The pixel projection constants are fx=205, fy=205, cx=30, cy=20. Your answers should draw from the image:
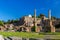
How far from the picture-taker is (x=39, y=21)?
6769cm

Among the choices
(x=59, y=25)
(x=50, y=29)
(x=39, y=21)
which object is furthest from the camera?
(x=39, y=21)

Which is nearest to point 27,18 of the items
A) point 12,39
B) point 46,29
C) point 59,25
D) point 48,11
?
point 48,11

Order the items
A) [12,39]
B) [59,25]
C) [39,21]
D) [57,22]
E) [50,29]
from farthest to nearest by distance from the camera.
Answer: [39,21] → [57,22] → [59,25] → [50,29] → [12,39]

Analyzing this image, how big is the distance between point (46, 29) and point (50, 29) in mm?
1451

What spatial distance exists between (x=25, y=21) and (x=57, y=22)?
11.5m

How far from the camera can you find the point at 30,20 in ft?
233

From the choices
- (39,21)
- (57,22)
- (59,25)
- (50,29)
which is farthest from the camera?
(39,21)

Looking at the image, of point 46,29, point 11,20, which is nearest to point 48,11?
point 46,29

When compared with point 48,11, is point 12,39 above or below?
below

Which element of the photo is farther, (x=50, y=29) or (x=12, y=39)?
(x=50, y=29)

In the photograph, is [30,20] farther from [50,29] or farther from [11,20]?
[50,29]

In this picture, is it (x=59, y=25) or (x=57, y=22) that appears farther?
(x=57, y=22)

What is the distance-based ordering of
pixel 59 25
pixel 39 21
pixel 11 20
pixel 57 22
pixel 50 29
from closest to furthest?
pixel 50 29 → pixel 59 25 → pixel 57 22 → pixel 39 21 → pixel 11 20

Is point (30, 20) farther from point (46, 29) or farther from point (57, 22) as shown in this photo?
point (46, 29)
